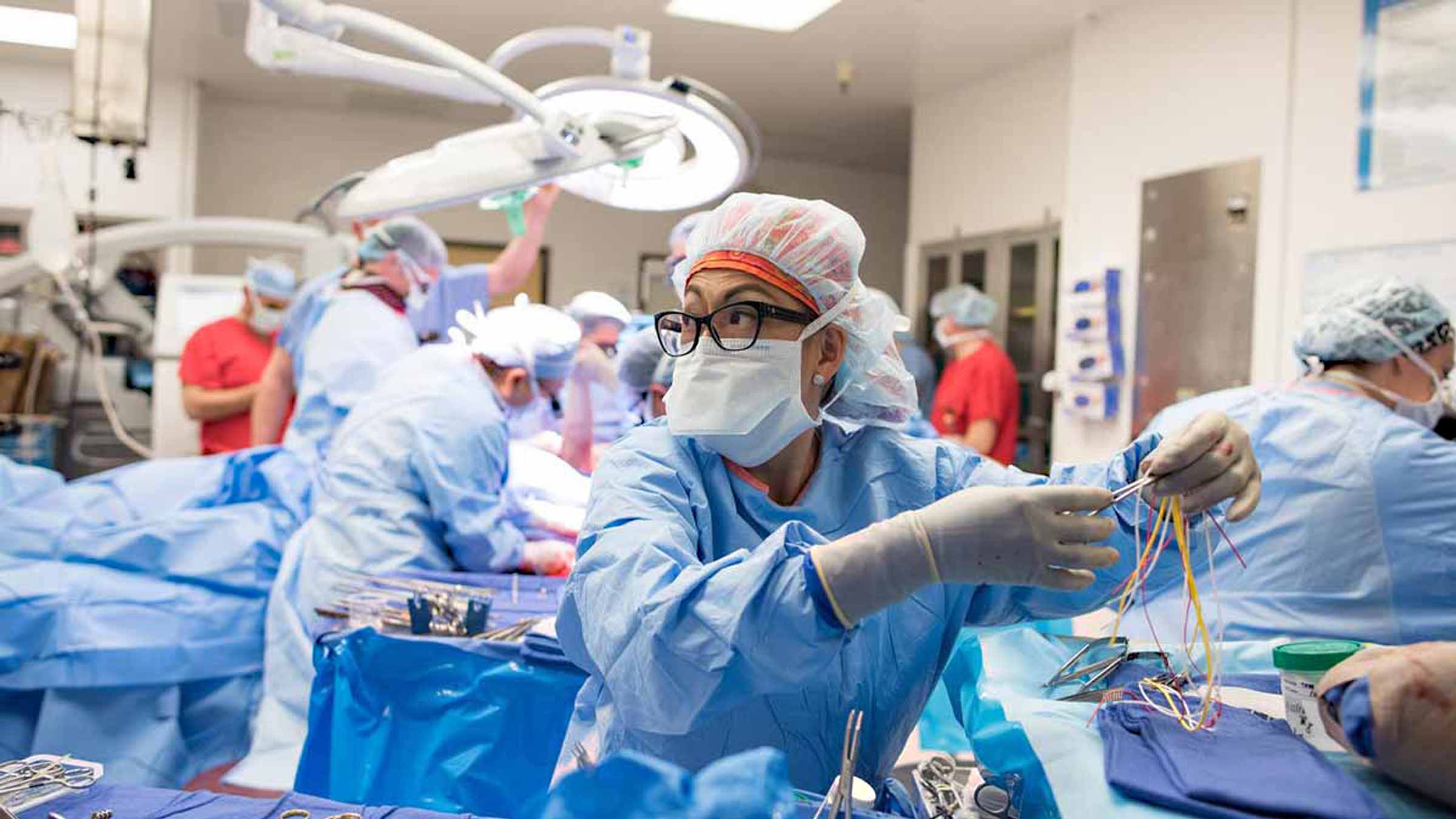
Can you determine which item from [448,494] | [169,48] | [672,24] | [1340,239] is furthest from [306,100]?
[1340,239]

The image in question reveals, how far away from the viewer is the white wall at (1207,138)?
389 centimetres

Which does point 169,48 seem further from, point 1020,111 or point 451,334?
point 1020,111

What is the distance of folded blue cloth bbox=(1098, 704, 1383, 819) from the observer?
3.09 ft

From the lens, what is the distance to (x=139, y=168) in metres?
6.78

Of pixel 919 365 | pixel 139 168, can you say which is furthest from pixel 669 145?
pixel 139 168

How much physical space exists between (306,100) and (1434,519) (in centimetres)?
728

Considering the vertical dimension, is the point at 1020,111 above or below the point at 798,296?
above

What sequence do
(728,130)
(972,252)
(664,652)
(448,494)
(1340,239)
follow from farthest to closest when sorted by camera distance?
(972,252)
(1340,239)
(448,494)
(728,130)
(664,652)

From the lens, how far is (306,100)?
7.33 metres

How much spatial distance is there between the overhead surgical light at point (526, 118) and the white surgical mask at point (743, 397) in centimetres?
88

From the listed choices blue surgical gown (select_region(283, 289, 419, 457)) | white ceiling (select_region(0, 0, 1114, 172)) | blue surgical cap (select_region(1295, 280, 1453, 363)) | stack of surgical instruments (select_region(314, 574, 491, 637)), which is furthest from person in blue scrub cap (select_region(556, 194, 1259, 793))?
white ceiling (select_region(0, 0, 1114, 172))

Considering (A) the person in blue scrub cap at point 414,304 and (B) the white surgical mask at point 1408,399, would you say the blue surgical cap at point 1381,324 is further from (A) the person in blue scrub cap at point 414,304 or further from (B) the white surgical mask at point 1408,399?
(A) the person in blue scrub cap at point 414,304

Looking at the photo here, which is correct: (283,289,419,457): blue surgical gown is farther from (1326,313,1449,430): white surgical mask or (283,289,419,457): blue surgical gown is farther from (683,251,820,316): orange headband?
(1326,313,1449,430): white surgical mask

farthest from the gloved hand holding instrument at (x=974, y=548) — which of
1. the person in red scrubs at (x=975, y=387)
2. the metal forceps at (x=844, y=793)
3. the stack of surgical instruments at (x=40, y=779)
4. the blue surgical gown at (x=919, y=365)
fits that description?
the person in red scrubs at (x=975, y=387)
